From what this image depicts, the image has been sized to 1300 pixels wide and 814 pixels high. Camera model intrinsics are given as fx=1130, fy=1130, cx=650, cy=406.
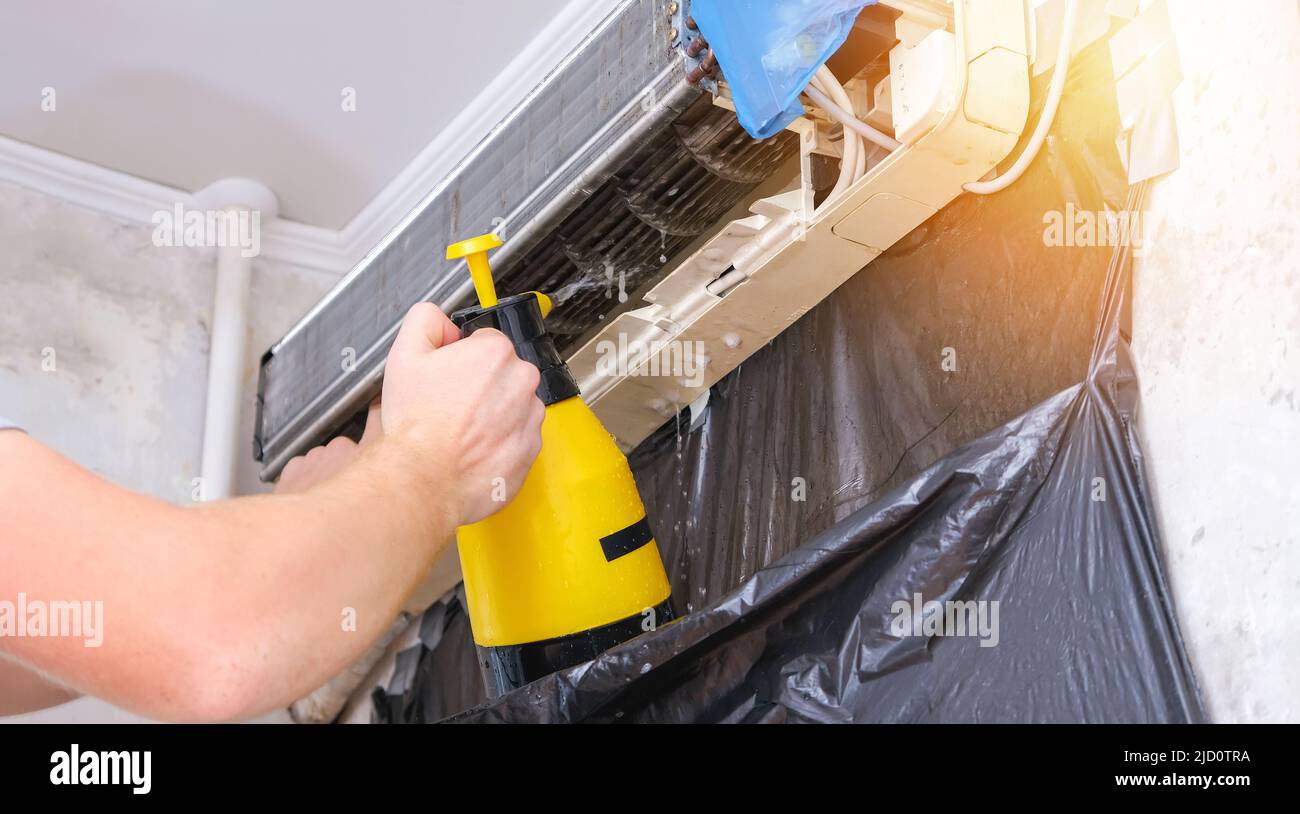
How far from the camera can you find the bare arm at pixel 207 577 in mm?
692

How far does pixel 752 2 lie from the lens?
1020mm

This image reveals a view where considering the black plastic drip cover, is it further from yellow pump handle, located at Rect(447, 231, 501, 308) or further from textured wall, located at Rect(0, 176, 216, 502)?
textured wall, located at Rect(0, 176, 216, 502)

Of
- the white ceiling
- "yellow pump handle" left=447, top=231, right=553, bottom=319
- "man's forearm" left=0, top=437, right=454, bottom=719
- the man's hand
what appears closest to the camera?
"man's forearm" left=0, top=437, right=454, bottom=719

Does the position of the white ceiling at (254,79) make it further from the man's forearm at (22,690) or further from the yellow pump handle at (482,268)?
the man's forearm at (22,690)

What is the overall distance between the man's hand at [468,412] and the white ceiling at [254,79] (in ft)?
3.12

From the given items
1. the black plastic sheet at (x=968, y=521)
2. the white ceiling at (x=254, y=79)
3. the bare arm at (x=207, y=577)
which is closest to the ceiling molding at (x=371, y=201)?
the white ceiling at (x=254, y=79)

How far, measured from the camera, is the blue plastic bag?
98 cm

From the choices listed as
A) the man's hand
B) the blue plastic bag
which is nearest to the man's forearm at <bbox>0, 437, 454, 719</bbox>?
the man's hand

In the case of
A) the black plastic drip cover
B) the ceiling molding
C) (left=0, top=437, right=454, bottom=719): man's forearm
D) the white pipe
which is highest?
the ceiling molding

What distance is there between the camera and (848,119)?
3.53 feet

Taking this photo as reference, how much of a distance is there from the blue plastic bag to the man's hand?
0.32 meters

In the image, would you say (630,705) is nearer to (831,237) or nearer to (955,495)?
(955,495)

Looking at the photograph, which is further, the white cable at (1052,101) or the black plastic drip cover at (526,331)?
the black plastic drip cover at (526,331)

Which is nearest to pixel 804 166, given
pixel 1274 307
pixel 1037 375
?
pixel 1037 375
